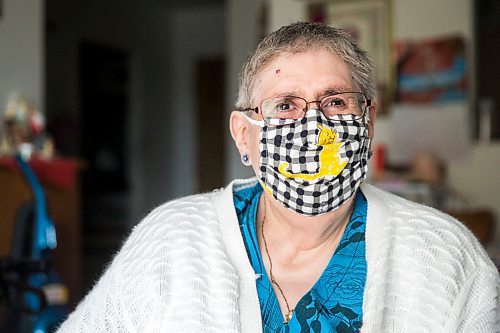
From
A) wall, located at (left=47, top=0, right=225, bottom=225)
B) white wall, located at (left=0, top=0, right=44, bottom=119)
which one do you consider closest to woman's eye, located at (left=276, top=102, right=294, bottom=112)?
white wall, located at (left=0, top=0, right=44, bottom=119)

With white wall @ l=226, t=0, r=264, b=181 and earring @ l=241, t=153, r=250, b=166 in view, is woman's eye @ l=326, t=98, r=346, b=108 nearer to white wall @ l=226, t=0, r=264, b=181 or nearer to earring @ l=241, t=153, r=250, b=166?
earring @ l=241, t=153, r=250, b=166

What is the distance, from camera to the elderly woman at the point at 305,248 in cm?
133

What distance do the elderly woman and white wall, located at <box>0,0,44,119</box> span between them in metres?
2.98

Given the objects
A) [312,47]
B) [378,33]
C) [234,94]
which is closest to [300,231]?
[312,47]

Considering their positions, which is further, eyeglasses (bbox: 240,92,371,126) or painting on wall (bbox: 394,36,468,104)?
painting on wall (bbox: 394,36,468,104)

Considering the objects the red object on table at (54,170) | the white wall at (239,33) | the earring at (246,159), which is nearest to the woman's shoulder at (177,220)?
the earring at (246,159)

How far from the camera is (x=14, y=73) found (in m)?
4.20

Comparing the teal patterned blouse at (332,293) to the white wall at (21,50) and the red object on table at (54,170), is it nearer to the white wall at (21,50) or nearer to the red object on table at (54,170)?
the red object on table at (54,170)

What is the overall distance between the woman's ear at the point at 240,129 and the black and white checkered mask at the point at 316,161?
4.3 inches

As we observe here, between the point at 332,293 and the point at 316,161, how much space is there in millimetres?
270

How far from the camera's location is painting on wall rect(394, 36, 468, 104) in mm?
4016

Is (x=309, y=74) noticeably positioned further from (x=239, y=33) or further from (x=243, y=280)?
(x=239, y=33)

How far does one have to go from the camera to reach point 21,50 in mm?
4242

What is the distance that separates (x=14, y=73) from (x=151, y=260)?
10.4ft
